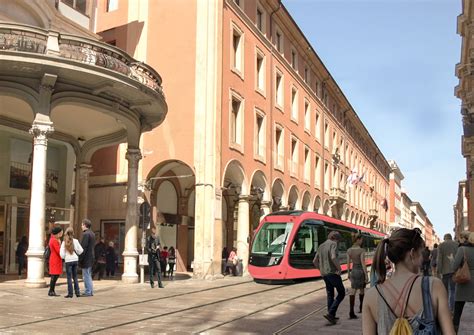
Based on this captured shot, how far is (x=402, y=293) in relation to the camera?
2947mm

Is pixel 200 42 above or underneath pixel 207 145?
above

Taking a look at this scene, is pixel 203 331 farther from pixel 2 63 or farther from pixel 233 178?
pixel 233 178

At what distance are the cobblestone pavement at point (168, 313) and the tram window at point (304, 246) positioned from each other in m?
4.97

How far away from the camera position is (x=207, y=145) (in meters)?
25.2

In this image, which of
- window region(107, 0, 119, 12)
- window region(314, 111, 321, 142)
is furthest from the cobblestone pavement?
window region(314, 111, 321, 142)

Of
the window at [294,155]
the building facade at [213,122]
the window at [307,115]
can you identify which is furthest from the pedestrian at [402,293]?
the window at [307,115]

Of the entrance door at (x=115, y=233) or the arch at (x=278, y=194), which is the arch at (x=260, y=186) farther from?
the entrance door at (x=115, y=233)

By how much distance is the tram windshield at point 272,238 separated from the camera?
2142cm

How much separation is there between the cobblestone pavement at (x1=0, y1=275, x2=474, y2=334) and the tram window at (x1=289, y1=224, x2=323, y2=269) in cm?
497

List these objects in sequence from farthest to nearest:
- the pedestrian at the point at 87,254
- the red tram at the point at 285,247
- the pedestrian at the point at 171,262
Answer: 1. the pedestrian at the point at 171,262
2. the red tram at the point at 285,247
3. the pedestrian at the point at 87,254

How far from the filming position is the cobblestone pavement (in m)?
9.51

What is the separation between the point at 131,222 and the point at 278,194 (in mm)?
15845

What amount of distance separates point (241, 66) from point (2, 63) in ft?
50.8

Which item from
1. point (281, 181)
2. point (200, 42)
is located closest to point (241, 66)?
point (200, 42)
